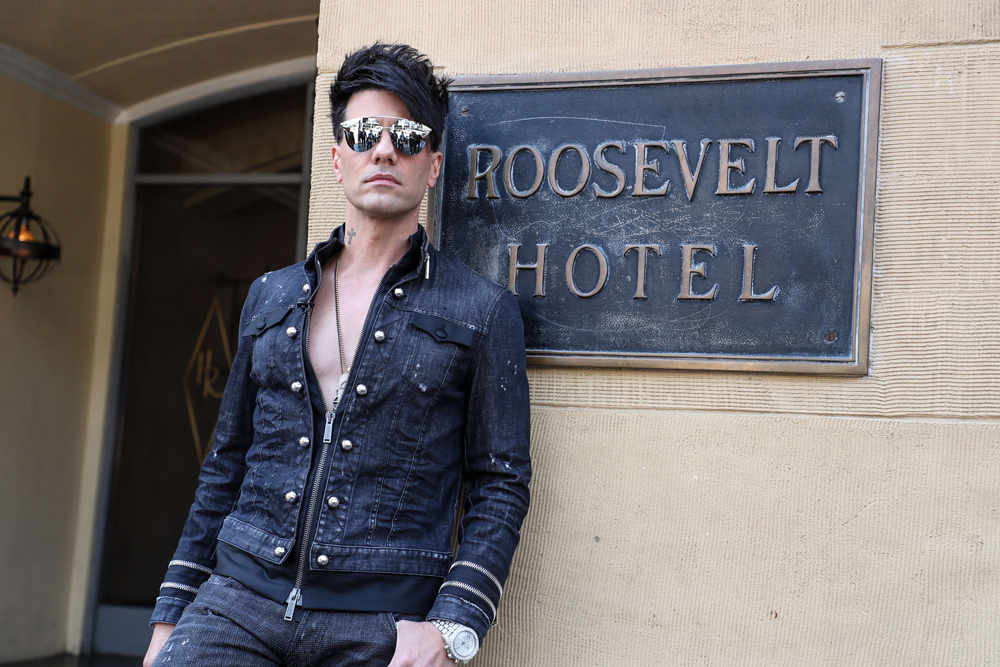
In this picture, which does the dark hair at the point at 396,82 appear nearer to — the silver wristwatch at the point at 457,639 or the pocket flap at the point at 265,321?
the pocket flap at the point at 265,321

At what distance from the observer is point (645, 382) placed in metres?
2.36

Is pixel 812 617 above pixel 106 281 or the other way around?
the other way around

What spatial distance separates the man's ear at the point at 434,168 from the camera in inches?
90.0

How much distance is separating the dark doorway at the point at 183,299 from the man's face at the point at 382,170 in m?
3.09

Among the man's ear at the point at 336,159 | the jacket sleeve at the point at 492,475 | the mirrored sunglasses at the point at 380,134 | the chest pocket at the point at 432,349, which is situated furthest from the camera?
the man's ear at the point at 336,159

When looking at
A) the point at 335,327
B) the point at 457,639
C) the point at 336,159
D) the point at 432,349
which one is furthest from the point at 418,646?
the point at 336,159

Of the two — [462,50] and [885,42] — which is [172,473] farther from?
[885,42]

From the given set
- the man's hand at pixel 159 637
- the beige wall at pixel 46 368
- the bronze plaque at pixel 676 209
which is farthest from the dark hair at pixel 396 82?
the beige wall at pixel 46 368

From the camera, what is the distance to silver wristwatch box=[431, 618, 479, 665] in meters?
1.86

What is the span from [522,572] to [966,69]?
1.71 metres

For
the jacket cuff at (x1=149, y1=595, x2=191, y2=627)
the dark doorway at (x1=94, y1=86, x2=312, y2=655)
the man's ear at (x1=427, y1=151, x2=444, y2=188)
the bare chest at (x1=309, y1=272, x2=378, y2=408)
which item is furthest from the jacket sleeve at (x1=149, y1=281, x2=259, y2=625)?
the dark doorway at (x1=94, y1=86, x2=312, y2=655)

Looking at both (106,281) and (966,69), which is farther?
(106,281)

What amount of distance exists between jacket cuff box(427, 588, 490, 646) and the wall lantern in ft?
12.5

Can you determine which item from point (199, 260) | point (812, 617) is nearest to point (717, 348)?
point (812, 617)
